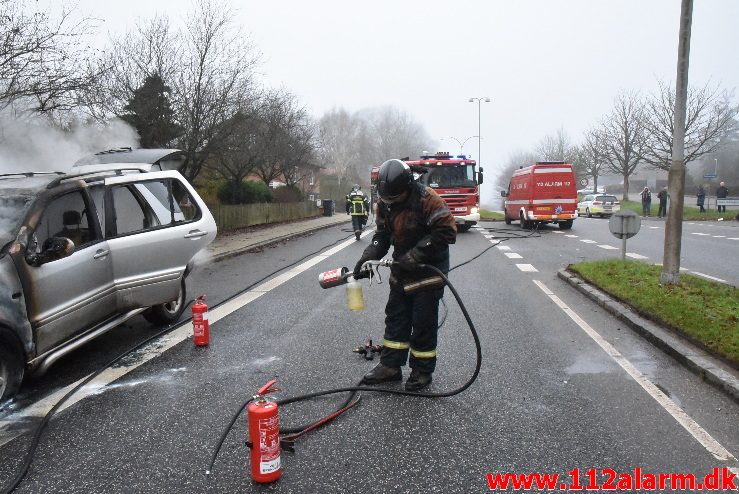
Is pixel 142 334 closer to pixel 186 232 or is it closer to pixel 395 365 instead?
pixel 186 232

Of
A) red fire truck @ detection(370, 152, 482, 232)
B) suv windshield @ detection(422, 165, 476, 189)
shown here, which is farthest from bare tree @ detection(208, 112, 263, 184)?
suv windshield @ detection(422, 165, 476, 189)

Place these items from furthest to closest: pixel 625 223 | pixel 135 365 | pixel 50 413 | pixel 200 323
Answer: pixel 625 223, pixel 200 323, pixel 135 365, pixel 50 413

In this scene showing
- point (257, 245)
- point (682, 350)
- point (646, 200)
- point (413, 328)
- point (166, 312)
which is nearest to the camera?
point (413, 328)

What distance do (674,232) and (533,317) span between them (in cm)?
248

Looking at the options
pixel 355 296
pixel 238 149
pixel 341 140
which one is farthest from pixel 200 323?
pixel 341 140

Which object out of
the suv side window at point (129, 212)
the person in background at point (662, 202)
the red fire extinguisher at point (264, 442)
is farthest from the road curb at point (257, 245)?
the person in background at point (662, 202)

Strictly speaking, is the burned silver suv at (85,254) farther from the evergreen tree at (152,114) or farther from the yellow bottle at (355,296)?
the evergreen tree at (152,114)

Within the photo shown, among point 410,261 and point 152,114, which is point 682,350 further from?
point 152,114

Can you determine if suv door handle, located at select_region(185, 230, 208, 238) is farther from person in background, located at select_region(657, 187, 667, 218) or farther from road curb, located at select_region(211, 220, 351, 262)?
person in background, located at select_region(657, 187, 667, 218)

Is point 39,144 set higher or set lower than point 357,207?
higher

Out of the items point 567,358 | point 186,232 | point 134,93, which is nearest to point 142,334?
point 186,232

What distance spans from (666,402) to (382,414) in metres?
2.08

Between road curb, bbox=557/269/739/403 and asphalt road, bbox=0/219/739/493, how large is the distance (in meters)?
0.10

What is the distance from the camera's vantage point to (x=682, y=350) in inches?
196
